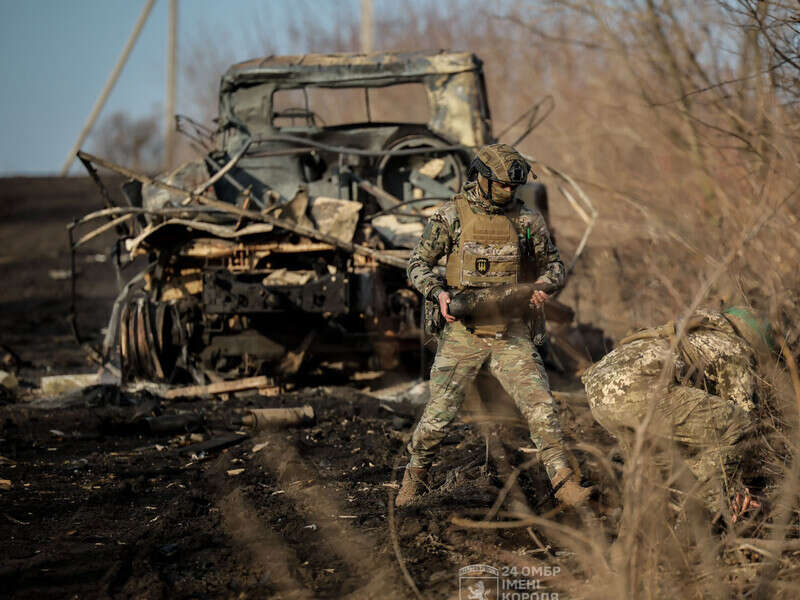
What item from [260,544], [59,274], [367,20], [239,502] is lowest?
[59,274]

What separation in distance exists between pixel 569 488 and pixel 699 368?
743mm

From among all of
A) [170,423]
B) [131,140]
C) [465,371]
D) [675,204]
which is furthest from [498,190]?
[131,140]

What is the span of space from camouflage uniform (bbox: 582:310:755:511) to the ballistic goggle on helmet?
92cm

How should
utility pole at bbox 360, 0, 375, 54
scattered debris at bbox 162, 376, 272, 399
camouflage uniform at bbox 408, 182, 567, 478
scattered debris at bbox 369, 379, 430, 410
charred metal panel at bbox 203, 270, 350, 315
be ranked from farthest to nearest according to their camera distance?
utility pole at bbox 360, 0, 375, 54 → scattered debris at bbox 162, 376, 272, 399 → scattered debris at bbox 369, 379, 430, 410 → charred metal panel at bbox 203, 270, 350, 315 → camouflage uniform at bbox 408, 182, 567, 478

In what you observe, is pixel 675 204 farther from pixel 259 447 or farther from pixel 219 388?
pixel 259 447

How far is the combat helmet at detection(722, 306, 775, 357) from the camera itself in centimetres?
401

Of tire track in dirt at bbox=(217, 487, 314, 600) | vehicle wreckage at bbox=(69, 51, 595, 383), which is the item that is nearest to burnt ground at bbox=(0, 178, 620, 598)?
tire track in dirt at bbox=(217, 487, 314, 600)

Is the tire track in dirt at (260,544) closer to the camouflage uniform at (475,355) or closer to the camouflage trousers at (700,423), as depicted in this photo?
the camouflage uniform at (475,355)

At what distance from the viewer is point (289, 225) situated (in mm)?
6945

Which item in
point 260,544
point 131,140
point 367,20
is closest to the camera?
point 260,544

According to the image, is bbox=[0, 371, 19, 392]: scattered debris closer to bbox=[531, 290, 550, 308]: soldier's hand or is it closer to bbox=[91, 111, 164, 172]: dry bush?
bbox=[531, 290, 550, 308]: soldier's hand

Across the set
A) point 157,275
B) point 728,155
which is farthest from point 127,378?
point 728,155

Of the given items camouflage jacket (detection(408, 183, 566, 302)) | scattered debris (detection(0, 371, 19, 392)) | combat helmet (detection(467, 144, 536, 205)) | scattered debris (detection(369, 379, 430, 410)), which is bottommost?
scattered debris (detection(369, 379, 430, 410))

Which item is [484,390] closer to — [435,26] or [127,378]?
[127,378]
